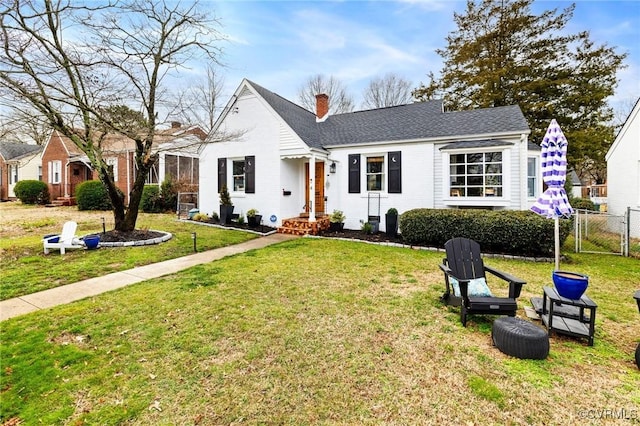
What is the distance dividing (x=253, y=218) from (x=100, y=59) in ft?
23.6

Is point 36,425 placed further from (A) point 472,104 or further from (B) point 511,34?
(B) point 511,34

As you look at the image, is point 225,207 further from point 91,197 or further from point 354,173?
point 91,197

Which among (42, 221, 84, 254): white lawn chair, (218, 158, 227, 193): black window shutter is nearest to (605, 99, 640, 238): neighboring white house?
(218, 158, 227, 193): black window shutter

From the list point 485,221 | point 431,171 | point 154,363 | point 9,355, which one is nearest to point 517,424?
point 154,363

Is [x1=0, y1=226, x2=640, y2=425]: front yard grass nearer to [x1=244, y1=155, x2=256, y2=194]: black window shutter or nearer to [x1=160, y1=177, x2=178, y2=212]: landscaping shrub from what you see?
[x1=244, y1=155, x2=256, y2=194]: black window shutter

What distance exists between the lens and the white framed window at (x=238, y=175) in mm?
13773

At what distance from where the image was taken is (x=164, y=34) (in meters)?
9.47

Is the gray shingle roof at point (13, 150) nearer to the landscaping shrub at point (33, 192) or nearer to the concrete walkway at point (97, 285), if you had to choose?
the landscaping shrub at point (33, 192)

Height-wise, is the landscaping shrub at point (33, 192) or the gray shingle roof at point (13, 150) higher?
the gray shingle roof at point (13, 150)

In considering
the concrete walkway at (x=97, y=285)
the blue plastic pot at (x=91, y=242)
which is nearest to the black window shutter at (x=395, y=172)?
the concrete walkway at (x=97, y=285)

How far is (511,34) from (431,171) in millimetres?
15569

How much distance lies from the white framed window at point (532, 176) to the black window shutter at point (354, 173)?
6.23 metres

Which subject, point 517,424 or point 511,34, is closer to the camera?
point 517,424

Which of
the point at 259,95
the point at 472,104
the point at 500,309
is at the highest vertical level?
the point at 472,104
